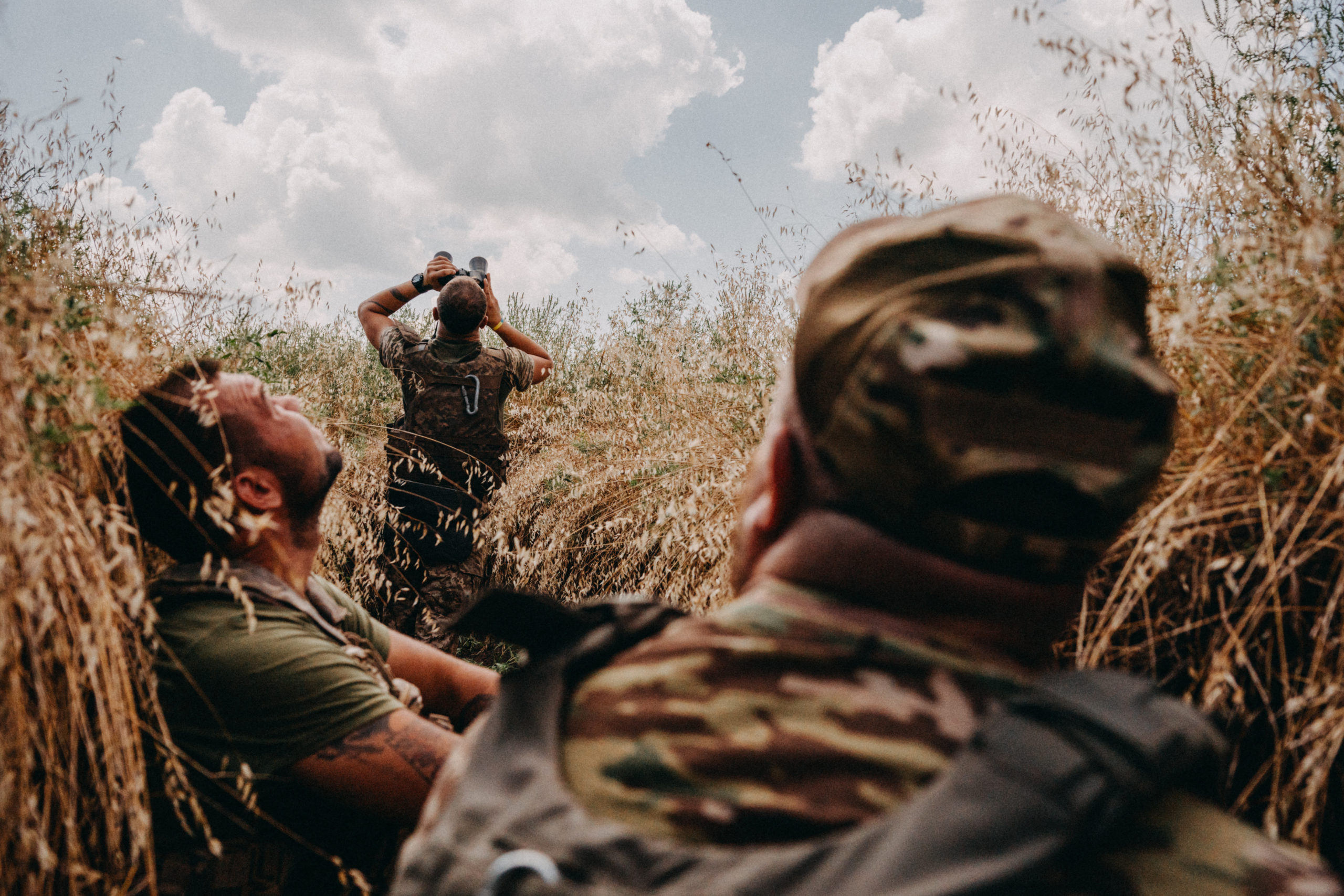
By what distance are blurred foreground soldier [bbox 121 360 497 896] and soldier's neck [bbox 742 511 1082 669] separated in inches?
39.4

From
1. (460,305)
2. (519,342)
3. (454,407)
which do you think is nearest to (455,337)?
(460,305)

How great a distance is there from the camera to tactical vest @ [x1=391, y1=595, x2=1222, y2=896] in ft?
1.61

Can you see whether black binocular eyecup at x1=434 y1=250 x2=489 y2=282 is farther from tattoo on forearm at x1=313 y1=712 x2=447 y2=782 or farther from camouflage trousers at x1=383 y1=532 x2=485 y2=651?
tattoo on forearm at x1=313 y1=712 x2=447 y2=782

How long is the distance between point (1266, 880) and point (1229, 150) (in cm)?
190

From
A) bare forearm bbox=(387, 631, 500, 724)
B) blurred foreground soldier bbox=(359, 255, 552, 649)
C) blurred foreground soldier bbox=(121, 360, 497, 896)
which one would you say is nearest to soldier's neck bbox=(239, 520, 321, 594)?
blurred foreground soldier bbox=(121, 360, 497, 896)

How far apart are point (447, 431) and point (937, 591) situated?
404 cm

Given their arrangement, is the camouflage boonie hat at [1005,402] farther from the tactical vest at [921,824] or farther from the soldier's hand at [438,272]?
the soldier's hand at [438,272]

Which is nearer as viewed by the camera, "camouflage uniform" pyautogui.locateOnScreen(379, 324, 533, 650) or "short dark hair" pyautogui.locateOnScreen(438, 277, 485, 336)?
"camouflage uniform" pyautogui.locateOnScreen(379, 324, 533, 650)

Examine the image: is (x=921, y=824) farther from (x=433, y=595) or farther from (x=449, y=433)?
(x=449, y=433)

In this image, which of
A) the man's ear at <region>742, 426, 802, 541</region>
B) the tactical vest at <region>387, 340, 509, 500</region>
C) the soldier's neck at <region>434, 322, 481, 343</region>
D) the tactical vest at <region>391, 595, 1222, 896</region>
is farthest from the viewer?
the soldier's neck at <region>434, 322, 481, 343</region>

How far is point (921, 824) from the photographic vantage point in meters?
0.50

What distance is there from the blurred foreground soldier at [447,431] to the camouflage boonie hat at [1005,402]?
364 cm

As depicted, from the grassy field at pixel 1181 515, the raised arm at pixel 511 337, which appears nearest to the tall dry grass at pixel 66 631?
the grassy field at pixel 1181 515

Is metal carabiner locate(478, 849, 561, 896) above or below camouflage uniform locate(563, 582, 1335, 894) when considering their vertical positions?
below
